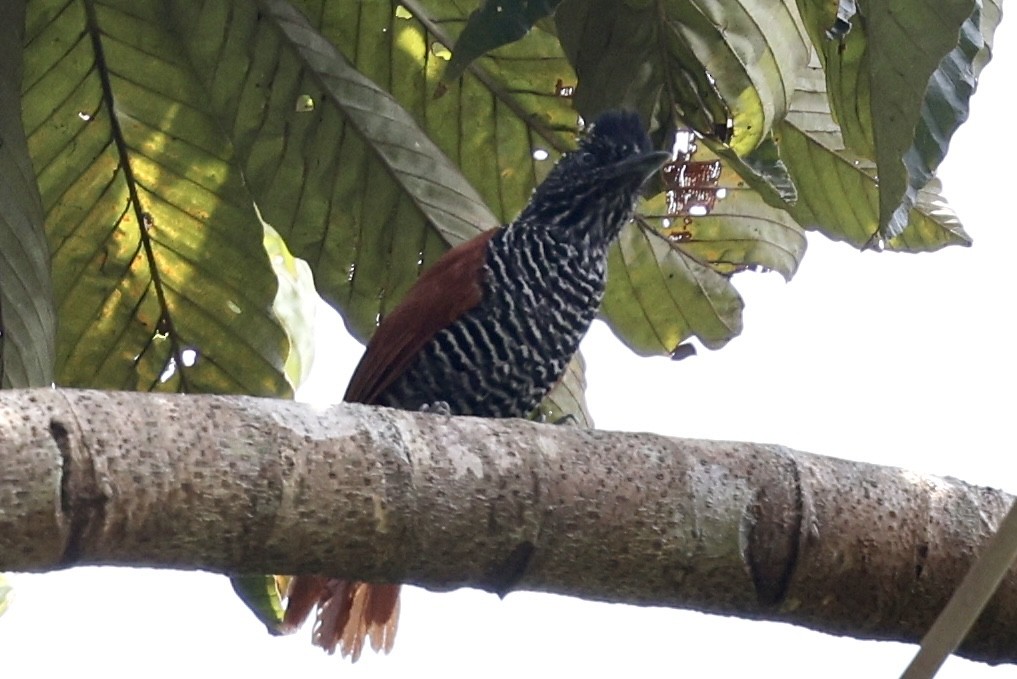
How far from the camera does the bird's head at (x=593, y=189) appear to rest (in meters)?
3.60

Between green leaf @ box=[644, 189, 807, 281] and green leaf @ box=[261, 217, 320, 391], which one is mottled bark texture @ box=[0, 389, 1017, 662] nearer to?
green leaf @ box=[644, 189, 807, 281]

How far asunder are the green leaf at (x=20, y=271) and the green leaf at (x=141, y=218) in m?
0.49

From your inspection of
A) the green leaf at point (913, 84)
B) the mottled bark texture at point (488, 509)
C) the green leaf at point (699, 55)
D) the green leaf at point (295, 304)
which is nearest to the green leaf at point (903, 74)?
the green leaf at point (913, 84)

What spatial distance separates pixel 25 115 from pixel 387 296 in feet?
3.08

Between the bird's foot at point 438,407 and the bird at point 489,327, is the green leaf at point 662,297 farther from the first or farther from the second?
the bird's foot at point 438,407

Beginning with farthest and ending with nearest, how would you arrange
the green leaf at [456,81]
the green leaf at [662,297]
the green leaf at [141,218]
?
the green leaf at [662,297] → the green leaf at [456,81] → the green leaf at [141,218]

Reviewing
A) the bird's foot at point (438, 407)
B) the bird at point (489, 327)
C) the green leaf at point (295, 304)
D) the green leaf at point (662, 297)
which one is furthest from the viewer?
the green leaf at point (295, 304)

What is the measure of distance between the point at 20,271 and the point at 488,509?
1.43m

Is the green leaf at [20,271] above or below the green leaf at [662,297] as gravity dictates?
below

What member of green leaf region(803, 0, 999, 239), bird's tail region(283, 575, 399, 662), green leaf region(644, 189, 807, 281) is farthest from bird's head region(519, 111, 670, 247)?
green leaf region(803, 0, 999, 239)

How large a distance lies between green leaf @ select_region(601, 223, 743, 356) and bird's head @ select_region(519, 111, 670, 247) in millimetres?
145

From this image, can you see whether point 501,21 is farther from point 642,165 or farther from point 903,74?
point 642,165

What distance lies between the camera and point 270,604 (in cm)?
305

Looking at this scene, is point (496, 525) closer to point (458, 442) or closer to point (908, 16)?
point (458, 442)
